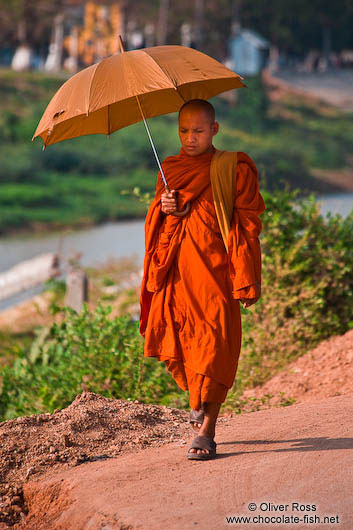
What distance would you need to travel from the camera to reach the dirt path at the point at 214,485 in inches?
135

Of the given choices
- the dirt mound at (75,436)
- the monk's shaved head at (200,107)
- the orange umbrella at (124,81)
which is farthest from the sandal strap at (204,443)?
the monk's shaved head at (200,107)

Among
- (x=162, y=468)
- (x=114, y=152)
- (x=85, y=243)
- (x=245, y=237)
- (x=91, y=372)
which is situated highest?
(x=245, y=237)

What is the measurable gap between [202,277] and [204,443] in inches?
31.9

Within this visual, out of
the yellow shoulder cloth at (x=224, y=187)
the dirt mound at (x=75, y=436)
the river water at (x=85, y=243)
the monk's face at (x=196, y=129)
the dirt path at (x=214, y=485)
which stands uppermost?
the monk's face at (x=196, y=129)

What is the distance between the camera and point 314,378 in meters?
5.85

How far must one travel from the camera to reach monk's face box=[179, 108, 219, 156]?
4.12 metres

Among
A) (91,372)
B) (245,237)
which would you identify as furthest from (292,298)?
(245,237)

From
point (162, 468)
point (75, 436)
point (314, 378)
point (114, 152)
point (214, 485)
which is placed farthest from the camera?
point (114, 152)

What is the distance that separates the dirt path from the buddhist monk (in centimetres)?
24

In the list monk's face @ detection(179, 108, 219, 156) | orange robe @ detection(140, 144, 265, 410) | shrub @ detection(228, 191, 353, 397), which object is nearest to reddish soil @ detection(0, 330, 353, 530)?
orange robe @ detection(140, 144, 265, 410)

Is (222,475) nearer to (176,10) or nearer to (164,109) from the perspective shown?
(164,109)

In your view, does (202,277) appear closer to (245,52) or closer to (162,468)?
(162,468)

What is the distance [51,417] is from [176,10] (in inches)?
1343

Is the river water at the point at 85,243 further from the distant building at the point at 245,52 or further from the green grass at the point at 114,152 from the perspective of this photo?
the distant building at the point at 245,52
